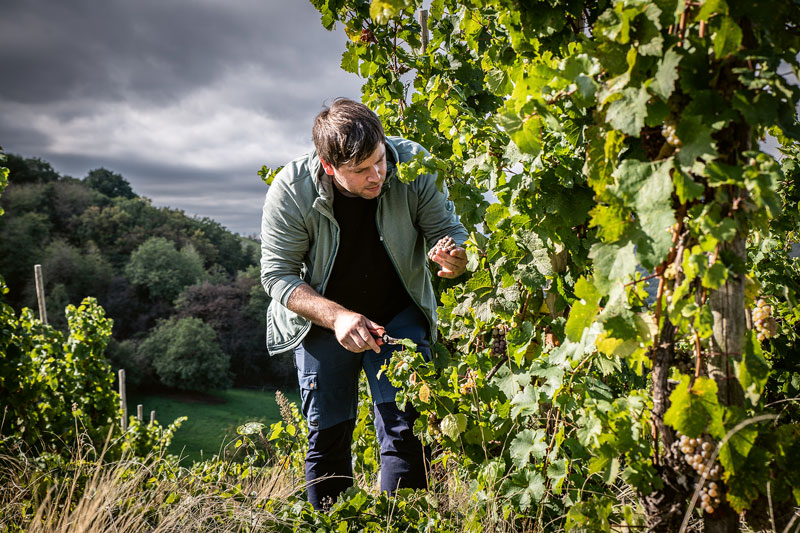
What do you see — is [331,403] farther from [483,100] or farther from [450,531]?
[483,100]

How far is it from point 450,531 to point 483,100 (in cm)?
252

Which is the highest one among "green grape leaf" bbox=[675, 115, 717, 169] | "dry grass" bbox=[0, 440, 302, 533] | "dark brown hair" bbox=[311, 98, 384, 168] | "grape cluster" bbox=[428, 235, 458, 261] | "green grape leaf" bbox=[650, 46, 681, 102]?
"dark brown hair" bbox=[311, 98, 384, 168]

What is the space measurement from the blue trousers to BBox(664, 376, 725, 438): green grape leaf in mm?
1352

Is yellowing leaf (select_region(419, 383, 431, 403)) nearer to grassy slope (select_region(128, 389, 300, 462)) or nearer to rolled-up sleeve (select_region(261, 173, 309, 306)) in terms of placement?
rolled-up sleeve (select_region(261, 173, 309, 306))

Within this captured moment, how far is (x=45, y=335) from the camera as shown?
5.54 metres

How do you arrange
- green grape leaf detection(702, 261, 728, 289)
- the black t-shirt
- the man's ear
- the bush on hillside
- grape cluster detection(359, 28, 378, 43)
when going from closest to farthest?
green grape leaf detection(702, 261, 728, 289) < the man's ear < the black t-shirt < grape cluster detection(359, 28, 378, 43) < the bush on hillside

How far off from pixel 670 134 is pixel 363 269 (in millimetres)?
1578

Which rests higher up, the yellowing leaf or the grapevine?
the grapevine

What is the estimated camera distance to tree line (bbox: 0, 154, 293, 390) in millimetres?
22875

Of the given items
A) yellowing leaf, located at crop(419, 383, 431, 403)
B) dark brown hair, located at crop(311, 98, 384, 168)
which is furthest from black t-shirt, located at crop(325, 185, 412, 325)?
yellowing leaf, located at crop(419, 383, 431, 403)

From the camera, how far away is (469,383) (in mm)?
1971

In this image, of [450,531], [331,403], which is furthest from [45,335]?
[450,531]

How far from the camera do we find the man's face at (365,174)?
88.4 inches

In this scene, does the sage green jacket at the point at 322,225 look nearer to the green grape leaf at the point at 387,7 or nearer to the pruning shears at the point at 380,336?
the pruning shears at the point at 380,336
